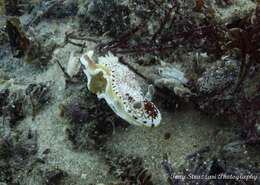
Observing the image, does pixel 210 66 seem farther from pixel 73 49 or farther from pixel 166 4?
pixel 73 49

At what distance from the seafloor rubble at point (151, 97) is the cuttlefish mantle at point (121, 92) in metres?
0.23

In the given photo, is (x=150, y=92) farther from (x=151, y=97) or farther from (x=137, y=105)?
(x=137, y=105)

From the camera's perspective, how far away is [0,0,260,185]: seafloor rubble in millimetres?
3248

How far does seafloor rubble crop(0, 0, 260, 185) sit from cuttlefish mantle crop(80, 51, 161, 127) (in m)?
0.23

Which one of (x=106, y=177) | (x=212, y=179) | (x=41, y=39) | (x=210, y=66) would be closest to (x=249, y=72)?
(x=210, y=66)

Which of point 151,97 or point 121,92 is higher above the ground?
point 121,92

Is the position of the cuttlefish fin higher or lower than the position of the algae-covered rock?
lower

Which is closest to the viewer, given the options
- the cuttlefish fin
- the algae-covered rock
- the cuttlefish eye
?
the cuttlefish eye

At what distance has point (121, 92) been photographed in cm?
327

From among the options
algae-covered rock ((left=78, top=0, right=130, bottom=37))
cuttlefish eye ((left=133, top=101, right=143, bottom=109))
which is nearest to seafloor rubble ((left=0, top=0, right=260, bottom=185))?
algae-covered rock ((left=78, top=0, right=130, bottom=37))

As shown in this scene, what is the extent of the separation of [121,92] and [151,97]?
A: 36 centimetres

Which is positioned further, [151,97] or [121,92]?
[151,97]

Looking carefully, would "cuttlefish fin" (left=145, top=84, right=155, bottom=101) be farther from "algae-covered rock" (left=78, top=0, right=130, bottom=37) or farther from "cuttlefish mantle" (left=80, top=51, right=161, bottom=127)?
"algae-covered rock" (left=78, top=0, right=130, bottom=37)

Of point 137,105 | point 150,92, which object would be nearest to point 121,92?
point 137,105
